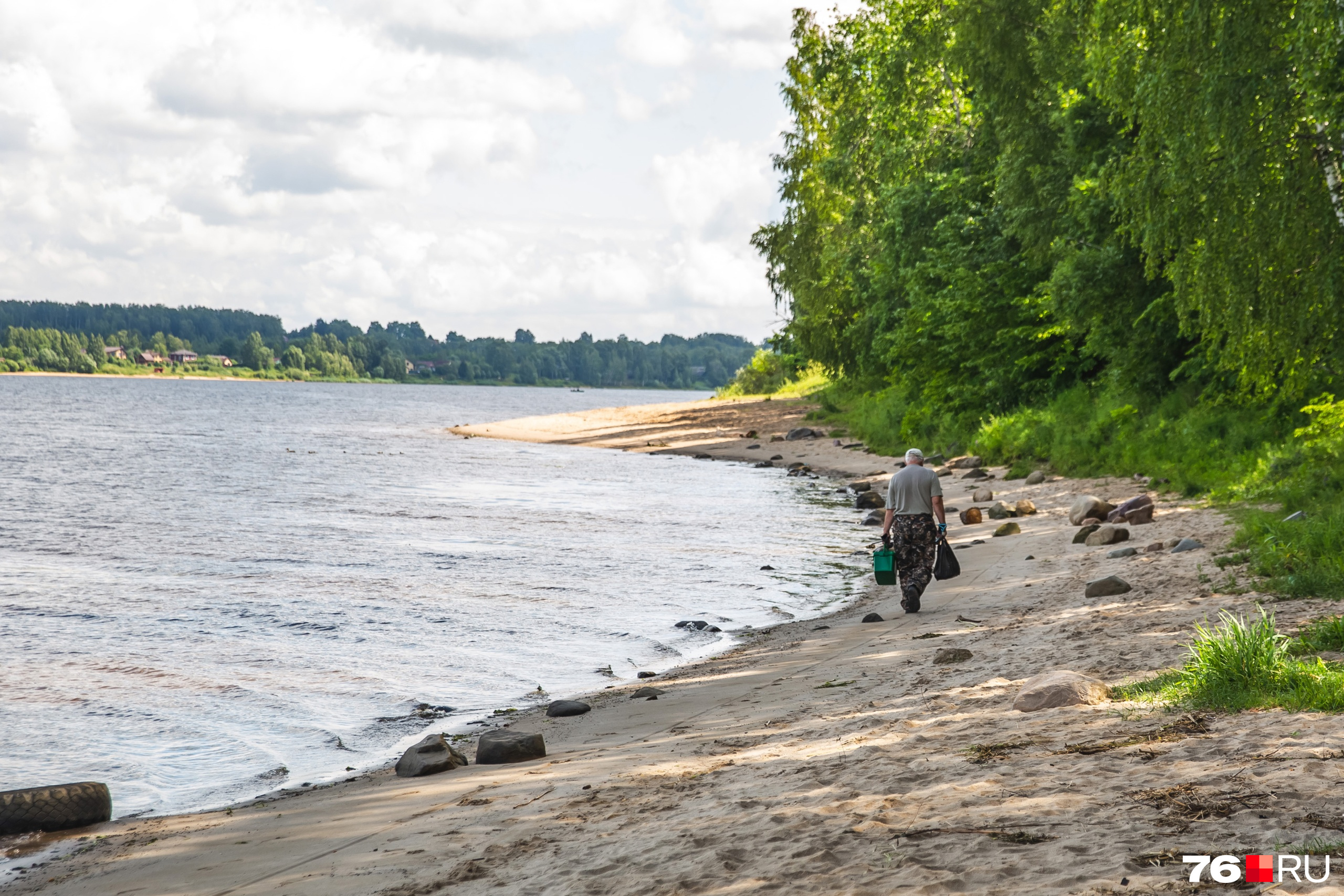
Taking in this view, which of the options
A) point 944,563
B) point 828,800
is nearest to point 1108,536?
point 944,563

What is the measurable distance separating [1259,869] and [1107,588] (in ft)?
27.2

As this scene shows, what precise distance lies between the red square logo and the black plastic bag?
29.0 ft

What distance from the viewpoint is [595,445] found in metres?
57.5

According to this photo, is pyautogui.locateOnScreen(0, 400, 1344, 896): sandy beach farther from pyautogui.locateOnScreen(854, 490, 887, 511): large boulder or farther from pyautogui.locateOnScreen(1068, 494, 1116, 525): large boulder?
pyautogui.locateOnScreen(854, 490, 887, 511): large boulder

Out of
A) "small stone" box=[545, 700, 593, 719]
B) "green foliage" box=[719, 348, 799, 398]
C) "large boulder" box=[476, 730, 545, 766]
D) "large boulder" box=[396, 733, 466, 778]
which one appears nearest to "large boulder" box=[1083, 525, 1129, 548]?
"small stone" box=[545, 700, 593, 719]

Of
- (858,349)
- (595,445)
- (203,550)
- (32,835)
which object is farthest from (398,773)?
(595,445)

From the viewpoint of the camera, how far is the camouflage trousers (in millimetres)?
13141

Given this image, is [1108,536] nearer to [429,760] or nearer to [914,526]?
[914,526]

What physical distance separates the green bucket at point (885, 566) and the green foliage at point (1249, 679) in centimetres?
586

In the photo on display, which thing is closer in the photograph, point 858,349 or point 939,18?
point 939,18

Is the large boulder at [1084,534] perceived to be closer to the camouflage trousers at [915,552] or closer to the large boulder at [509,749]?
the camouflage trousers at [915,552]

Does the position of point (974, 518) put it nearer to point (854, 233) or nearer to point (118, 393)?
point (854, 233)

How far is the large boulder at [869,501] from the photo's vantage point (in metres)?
26.5

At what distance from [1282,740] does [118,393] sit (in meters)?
148
